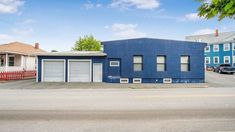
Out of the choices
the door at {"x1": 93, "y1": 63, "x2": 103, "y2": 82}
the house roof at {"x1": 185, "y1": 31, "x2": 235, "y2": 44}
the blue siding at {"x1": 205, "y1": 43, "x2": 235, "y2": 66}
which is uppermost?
the house roof at {"x1": 185, "y1": 31, "x2": 235, "y2": 44}

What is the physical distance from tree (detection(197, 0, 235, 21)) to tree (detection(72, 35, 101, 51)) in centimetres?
6790

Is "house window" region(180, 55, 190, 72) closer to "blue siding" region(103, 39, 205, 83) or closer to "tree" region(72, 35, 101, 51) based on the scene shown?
"blue siding" region(103, 39, 205, 83)

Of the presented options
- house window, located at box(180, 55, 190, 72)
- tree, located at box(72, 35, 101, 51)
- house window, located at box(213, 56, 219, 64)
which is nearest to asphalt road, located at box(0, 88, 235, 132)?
house window, located at box(180, 55, 190, 72)

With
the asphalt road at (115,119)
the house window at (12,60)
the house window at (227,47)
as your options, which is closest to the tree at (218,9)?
the asphalt road at (115,119)

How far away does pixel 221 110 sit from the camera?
11328mm

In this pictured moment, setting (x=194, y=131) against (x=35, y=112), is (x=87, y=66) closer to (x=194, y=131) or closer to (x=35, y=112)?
(x=35, y=112)

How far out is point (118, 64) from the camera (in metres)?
30.2

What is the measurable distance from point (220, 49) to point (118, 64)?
37638mm

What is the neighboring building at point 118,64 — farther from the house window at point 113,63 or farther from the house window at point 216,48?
the house window at point 216,48

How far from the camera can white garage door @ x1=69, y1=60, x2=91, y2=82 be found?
1185 inches

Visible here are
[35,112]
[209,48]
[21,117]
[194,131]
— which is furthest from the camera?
[209,48]

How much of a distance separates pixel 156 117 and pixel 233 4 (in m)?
4.95

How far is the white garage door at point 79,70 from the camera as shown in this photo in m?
30.1

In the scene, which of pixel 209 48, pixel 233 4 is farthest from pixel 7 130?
pixel 209 48
